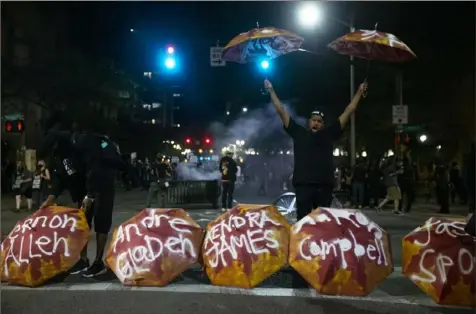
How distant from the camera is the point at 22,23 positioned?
33.7 metres

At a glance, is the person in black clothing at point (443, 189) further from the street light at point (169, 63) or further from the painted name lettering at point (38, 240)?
the painted name lettering at point (38, 240)

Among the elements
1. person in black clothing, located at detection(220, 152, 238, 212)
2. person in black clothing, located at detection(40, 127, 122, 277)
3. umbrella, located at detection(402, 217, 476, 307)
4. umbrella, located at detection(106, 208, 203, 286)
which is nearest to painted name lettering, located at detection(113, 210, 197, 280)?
umbrella, located at detection(106, 208, 203, 286)

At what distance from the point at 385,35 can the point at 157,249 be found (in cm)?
355

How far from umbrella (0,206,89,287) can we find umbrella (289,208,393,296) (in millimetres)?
2351

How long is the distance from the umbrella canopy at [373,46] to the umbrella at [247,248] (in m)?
2.23

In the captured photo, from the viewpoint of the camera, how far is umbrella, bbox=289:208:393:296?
550 cm

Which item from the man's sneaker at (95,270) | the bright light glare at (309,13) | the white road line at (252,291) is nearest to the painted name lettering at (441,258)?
the white road line at (252,291)

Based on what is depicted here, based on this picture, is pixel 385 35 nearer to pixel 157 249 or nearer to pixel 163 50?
pixel 157 249

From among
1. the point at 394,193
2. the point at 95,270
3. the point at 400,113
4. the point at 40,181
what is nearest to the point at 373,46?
the point at 95,270

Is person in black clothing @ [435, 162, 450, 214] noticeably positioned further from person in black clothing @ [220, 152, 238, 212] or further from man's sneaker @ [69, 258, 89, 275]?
man's sneaker @ [69, 258, 89, 275]

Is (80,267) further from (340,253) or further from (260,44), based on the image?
(260,44)

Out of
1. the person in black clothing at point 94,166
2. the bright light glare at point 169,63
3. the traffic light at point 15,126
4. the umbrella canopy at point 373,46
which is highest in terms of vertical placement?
the bright light glare at point 169,63

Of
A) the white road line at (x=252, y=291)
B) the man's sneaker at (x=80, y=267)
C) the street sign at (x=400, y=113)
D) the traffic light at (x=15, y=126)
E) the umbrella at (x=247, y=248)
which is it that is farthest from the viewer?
the street sign at (x=400, y=113)

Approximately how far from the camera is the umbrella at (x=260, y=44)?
6.69 m
